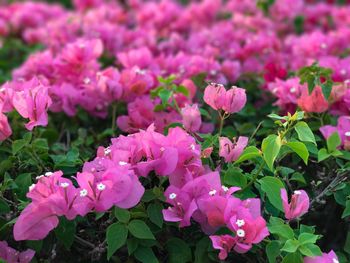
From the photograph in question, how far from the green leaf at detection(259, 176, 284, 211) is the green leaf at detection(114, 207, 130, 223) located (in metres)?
0.34

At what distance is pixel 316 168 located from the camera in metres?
1.92

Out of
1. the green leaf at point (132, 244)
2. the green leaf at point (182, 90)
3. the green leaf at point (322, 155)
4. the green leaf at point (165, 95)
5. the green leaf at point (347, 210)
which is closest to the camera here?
the green leaf at point (132, 244)

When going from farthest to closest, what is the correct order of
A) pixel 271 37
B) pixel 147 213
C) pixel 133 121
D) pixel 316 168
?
pixel 271 37
pixel 133 121
pixel 316 168
pixel 147 213

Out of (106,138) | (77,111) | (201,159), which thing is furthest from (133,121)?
(201,159)

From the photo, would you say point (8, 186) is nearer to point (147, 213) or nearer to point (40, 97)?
point (40, 97)

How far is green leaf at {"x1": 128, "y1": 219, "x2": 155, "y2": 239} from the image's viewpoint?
143 centimetres

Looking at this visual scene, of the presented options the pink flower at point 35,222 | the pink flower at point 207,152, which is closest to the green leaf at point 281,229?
the pink flower at point 207,152

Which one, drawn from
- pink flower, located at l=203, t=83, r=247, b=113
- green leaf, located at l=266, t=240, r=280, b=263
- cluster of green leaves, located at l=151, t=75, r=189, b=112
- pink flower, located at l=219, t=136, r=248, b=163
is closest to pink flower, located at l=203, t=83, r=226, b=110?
pink flower, located at l=203, t=83, r=247, b=113

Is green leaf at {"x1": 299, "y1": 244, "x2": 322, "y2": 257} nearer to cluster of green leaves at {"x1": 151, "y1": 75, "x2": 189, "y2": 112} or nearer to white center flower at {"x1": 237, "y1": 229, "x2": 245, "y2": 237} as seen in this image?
white center flower at {"x1": 237, "y1": 229, "x2": 245, "y2": 237}

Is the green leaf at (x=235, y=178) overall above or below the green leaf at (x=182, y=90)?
above

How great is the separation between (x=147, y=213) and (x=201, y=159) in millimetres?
229

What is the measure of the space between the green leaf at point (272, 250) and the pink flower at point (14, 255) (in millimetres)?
589

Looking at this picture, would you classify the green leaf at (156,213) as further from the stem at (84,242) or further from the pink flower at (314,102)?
the pink flower at (314,102)

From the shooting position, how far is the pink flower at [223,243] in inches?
55.0
